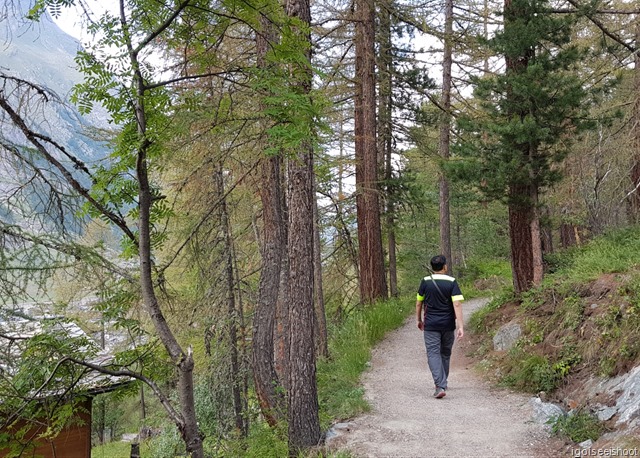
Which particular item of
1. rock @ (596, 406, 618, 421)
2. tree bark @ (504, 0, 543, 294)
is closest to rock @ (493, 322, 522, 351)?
tree bark @ (504, 0, 543, 294)

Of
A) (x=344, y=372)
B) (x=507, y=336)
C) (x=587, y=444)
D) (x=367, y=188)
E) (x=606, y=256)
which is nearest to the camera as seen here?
(x=587, y=444)

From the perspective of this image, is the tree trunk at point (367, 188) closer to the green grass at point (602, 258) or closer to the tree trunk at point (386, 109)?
the tree trunk at point (386, 109)

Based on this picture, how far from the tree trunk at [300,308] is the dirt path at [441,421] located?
1.66ft

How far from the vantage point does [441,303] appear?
6.30 metres

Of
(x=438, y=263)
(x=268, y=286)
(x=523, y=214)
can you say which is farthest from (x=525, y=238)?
(x=268, y=286)

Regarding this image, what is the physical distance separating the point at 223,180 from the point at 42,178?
5.78 meters

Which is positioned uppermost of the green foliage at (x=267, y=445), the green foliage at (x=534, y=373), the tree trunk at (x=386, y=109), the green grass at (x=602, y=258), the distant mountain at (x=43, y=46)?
the tree trunk at (x=386, y=109)

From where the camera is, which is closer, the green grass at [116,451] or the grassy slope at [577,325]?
the grassy slope at [577,325]

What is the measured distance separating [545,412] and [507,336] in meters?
2.61

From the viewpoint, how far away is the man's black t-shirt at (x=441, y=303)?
627 cm

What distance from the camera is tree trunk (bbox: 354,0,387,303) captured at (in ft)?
39.1

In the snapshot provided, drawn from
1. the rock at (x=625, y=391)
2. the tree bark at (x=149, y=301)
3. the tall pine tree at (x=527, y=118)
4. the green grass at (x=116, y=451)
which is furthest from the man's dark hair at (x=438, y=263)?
the green grass at (x=116, y=451)

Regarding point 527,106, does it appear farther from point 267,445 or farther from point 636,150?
point 267,445

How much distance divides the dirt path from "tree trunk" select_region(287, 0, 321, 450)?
506 millimetres
